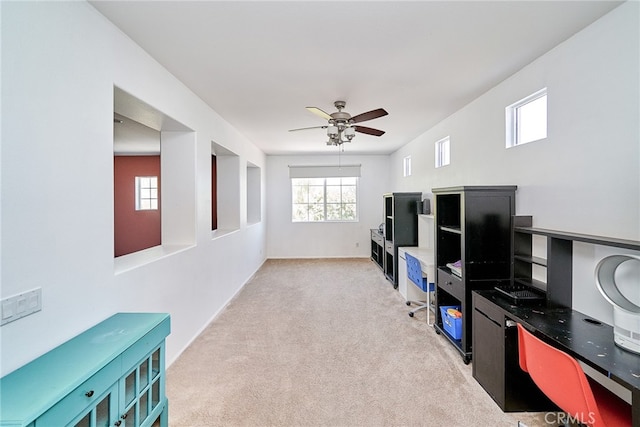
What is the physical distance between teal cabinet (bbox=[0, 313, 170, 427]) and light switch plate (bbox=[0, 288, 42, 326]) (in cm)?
23

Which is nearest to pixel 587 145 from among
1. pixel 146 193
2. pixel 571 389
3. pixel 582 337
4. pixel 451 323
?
pixel 582 337

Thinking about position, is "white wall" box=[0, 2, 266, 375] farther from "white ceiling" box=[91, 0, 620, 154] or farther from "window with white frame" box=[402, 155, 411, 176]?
"window with white frame" box=[402, 155, 411, 176]

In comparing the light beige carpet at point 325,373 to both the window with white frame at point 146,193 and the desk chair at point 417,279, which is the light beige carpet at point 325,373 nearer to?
the desk chair at point 417,279

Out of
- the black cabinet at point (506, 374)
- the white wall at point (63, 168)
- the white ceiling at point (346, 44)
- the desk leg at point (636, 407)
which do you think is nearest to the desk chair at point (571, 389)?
the desk leg at point (636, 407)

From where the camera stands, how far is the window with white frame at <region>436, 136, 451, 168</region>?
429cm

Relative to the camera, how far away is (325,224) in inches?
293

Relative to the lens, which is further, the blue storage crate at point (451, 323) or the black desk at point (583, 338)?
the blue storage crate at point (451, 323)

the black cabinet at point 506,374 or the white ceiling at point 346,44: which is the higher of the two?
the white ceiling at point 346,44

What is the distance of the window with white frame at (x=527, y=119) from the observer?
2.47 meters

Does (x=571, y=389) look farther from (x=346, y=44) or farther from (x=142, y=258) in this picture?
(x=142, y=258)

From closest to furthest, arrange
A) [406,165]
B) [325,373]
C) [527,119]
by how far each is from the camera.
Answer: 1. [325,373]
2. [527,119]
3. [406,165]

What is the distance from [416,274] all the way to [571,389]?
241 cm

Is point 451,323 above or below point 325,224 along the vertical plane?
below

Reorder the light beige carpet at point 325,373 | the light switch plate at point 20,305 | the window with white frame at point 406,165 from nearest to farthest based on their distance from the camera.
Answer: the light switch plate at point 20,305
the light beige carpet at point 325,373
the window with white frame at point 406,165
